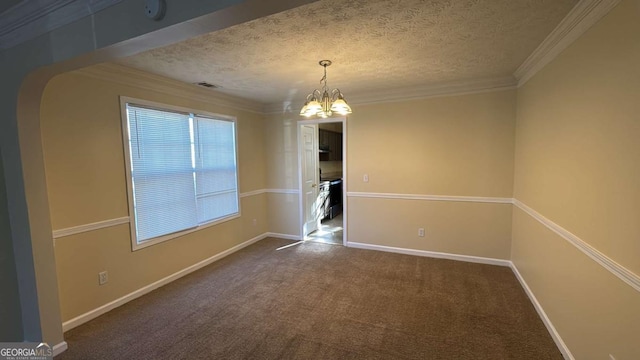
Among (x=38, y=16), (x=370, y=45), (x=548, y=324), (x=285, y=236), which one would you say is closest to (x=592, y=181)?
(x=548, y=324)

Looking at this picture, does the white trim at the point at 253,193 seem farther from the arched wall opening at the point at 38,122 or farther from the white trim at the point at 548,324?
the white trim at the point at 548,324

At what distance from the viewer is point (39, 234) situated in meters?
2.04

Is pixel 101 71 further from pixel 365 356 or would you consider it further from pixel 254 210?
pixel 365 356

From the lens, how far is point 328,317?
8.43ft

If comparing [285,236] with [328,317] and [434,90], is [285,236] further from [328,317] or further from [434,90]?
[434,90]

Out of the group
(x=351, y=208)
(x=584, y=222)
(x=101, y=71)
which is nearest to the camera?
(x=584, y=222)

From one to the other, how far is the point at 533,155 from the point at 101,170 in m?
4.41

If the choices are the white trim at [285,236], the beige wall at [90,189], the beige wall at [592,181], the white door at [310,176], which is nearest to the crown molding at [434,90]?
the white door at [310,176]

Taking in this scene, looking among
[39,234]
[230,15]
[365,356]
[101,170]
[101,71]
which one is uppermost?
[101,71]

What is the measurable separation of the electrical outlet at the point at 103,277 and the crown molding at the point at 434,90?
11.4 feet

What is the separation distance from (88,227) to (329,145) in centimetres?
519

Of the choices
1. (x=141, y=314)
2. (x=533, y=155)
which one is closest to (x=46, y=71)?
(x=141, y=314)

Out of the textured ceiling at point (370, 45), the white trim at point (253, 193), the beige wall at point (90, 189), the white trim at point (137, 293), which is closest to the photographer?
the textured ceiling at point (370, 45)

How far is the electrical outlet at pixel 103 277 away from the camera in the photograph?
265 cm
